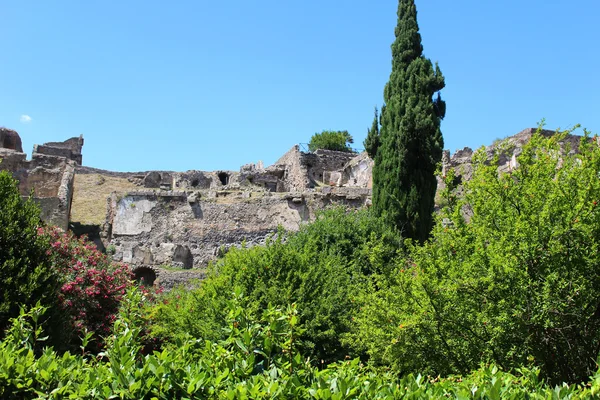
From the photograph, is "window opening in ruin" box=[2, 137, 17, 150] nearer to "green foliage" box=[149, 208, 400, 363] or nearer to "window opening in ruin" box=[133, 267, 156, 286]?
"window opening in ruin" box=[133, 267, 156, 286]

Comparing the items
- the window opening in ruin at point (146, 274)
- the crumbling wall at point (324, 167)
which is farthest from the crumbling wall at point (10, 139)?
the window opening in ruin at point (146, 274)

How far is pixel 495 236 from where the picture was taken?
8664mm

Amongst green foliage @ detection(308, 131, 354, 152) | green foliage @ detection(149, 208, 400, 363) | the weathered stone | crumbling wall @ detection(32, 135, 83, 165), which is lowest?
green foliage @ detection(149, 208, 400, 363)

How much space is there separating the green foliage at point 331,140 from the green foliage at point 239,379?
4617cm

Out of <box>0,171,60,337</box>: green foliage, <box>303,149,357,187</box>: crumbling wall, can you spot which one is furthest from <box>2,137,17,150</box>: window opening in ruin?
<box>0,171,60,337</box>: green foliage

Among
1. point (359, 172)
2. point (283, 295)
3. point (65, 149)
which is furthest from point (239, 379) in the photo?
point (65, 149)

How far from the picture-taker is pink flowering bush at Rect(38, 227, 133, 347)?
13062 millimetres

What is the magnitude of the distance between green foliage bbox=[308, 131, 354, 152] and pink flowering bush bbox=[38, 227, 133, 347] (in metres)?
→ 37.2

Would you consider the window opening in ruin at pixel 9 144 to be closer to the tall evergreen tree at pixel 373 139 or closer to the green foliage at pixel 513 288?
the tall evergreen tree at pixel 373 139

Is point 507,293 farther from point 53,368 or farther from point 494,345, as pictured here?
point 53,368

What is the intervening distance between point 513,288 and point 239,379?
466 centimetres

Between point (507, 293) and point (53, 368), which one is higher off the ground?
point (507, 293)

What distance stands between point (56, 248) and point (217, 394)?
420 inches

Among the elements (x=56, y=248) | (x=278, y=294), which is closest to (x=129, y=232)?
(x=56, y=248)
